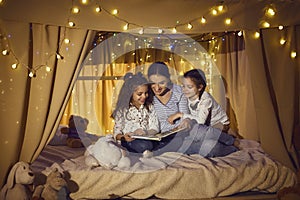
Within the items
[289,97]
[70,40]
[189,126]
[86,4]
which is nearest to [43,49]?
[70,40]

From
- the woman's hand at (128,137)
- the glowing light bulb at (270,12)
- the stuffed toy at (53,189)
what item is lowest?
the stuffed toy at (53,189)

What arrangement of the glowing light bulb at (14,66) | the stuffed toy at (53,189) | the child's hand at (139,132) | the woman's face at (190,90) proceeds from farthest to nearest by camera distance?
the woman's face at (190,90) → the child's hand at (139,132) → the glowing light bulb at (14,66) → the stuffed toy at (53,189)

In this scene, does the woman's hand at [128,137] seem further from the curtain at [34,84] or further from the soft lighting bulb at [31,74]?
the soft lighting bulb at [31,74]

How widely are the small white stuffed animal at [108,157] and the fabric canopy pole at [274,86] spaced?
3.15 ft

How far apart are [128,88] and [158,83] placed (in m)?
0.24

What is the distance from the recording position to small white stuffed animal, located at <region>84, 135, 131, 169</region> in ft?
7.09

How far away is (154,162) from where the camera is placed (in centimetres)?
222

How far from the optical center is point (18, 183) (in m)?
2.06

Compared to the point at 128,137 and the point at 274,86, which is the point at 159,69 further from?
the point at 274,86

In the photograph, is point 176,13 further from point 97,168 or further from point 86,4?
point 97,168

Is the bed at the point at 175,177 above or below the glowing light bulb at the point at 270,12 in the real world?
below

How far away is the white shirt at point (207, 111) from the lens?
268 cm

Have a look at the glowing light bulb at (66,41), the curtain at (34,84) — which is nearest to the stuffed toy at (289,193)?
the curtain at (34,84)

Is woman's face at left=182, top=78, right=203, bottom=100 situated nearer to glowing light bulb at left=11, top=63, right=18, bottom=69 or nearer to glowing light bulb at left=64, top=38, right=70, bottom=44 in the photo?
glowing light bulb at left=64, top=38, right=70, bottom=44
